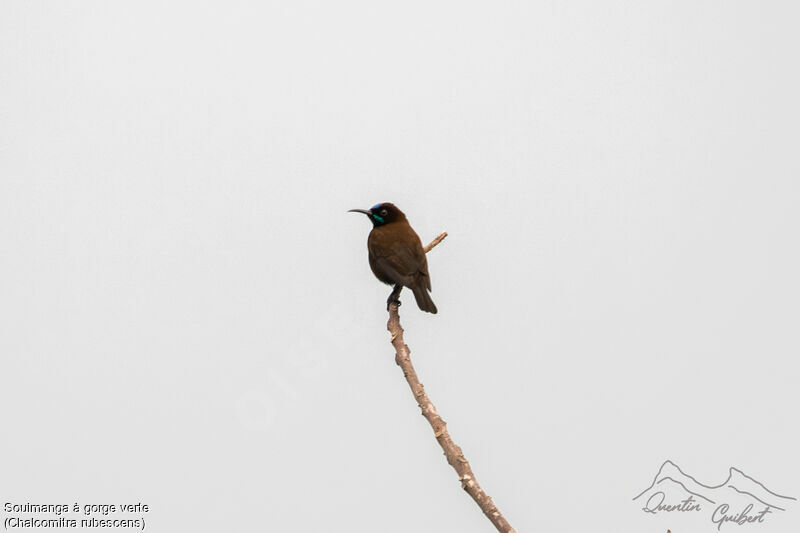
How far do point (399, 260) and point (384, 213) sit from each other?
761 millimetres

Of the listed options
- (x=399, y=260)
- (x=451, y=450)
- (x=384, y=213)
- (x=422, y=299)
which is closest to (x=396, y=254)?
(x=399, y=260)

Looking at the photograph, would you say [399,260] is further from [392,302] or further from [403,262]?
[392,302]

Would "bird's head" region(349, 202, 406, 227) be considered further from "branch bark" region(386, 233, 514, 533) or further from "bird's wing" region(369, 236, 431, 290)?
"branch bark" region(386, 233, 514, 533)

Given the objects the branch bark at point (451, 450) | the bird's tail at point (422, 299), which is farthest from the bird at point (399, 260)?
the branch bark at point (451, 450)

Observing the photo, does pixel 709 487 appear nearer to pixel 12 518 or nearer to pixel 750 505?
pixel 750 505

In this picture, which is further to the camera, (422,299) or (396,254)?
(396,254)

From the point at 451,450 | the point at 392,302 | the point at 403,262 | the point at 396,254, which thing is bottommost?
the point at 451,450

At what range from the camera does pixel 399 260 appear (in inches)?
330

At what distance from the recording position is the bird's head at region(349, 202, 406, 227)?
8.91 meters

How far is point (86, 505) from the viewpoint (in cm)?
802

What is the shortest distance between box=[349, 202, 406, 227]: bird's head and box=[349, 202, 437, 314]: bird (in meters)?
0.03

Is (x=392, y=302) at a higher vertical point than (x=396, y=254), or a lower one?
lower

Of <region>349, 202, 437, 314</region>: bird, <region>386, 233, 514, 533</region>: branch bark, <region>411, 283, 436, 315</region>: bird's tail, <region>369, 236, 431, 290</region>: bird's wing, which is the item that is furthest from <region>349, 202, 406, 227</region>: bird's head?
<region>386, 233, 514, 533</region>: branch bark

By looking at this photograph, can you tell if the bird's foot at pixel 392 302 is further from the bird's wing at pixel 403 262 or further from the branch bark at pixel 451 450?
the branch bark at pixel 451 450
